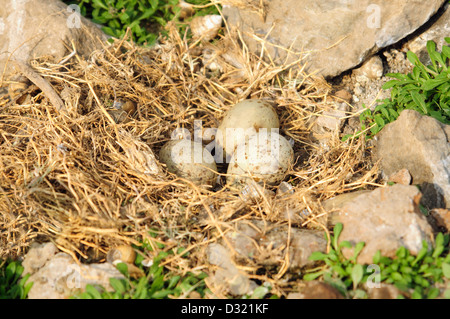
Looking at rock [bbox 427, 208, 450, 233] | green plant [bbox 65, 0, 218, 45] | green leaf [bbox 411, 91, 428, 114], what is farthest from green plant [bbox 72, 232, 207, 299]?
green plant [bbox 65, 0, 218, 45]

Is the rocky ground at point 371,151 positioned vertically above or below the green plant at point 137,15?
below

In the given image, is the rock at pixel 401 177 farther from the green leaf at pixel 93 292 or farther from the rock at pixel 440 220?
the green leaf at pixel 93 292

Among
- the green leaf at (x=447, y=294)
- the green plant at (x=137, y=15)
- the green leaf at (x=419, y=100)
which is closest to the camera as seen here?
the green leaf at (x=447, y=294)

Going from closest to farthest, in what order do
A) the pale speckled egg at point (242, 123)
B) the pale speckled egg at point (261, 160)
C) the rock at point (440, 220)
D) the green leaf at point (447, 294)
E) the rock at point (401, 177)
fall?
the green leaf at point (447, 294), the rock at point (440, 220), the rock at point (401, 177), the pale speckled egg at point (261, 160), the pale speckled egg at point (242, 123)

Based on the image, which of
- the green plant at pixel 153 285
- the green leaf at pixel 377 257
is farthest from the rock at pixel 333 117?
the green plant at pixel 153 285

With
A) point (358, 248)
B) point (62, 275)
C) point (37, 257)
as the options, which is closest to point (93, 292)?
point (62, 275)

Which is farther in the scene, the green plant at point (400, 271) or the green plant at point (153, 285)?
the green plant at point (153, 285)
